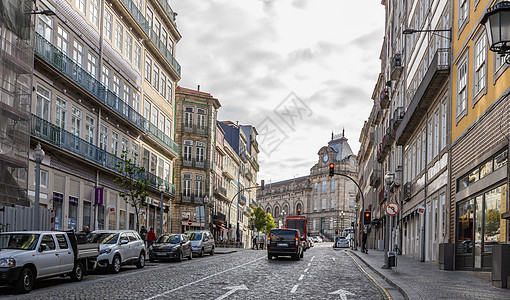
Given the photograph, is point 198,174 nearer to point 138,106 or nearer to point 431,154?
point 138,106

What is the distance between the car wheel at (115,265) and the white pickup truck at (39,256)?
266cm

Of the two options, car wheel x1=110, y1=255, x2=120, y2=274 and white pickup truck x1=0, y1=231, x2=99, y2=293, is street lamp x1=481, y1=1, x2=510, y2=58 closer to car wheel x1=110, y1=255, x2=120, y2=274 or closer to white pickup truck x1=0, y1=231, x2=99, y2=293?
white pickup truck x1=0, y1=231, x2=99, y2=293

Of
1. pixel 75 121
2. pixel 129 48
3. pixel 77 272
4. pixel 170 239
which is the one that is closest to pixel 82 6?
pixel 75 121

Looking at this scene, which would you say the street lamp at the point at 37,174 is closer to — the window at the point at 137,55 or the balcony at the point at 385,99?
the window at the point at 137,55

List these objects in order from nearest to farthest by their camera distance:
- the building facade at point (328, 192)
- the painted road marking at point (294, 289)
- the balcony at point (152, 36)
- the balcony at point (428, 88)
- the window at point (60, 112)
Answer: the painted road marking at point (294, 289), the balcony at point (428, 88), the window at point (60, 112), the balcony at point (152, 36), the building facade at point (328, 192)

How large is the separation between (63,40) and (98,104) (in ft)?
17.3

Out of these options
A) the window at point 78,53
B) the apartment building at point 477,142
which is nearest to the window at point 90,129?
the window at point 78,53

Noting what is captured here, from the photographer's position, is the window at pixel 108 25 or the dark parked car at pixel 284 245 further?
the window at pixel 108 25

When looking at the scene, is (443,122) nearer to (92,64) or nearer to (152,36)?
(92,64)

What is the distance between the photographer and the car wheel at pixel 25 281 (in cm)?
1489

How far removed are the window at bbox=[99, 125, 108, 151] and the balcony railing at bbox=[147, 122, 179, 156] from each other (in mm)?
7259

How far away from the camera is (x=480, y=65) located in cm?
2150

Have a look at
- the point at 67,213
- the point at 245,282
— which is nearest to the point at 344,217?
the point at 67,213

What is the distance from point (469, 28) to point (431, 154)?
392 inches
